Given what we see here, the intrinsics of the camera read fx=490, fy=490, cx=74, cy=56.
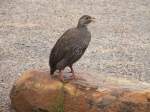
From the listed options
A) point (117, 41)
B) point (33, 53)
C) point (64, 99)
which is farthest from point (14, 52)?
point (64, 99)

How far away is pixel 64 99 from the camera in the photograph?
6.66m

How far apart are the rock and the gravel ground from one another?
0.75 m

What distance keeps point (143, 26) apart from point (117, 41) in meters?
1.96

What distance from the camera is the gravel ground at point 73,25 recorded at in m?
10.0

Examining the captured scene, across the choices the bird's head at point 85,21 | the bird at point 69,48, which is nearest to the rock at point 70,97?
the bird at point 69,48

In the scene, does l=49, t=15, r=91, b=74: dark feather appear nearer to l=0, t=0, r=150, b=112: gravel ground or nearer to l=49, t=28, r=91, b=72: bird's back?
l=49, t=28, r=91, b=72: bird's back

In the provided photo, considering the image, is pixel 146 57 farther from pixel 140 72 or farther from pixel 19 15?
pixel 19 15

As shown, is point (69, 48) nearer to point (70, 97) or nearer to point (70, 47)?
point (70, 47)

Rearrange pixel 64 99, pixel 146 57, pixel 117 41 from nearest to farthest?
pixel 64 99 < pixel 146 57 < pixel 117 41

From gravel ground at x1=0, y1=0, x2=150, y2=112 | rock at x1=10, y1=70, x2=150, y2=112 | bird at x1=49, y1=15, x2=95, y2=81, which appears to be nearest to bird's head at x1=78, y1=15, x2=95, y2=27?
bird at x1=49, y1=15, x2=95, y2=81

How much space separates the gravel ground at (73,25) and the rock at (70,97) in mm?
751

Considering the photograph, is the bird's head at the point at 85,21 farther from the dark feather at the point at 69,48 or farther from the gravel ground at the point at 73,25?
the gravel ground at the point at 73,25

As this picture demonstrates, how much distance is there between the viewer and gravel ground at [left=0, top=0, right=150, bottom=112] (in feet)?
32.9

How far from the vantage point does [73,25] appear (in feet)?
A: 45.7
